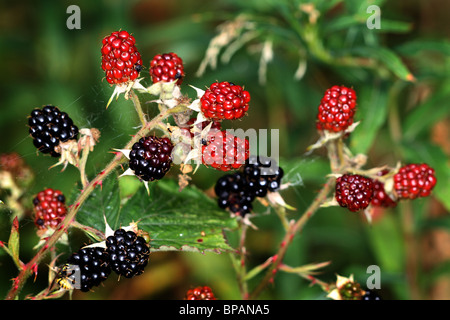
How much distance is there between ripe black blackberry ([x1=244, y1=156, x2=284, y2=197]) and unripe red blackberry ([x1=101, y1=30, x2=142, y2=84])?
0.40m

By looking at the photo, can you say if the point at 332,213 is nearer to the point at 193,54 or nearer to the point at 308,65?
the point at 308,65

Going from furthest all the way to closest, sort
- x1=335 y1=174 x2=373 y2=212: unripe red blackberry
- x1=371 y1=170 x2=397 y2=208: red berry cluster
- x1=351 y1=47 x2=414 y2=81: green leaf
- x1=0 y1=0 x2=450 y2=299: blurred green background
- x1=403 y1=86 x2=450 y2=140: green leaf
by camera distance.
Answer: x1=403 y1=86 x2=450 y2=140: green leaf < x1=0 y1=0 x2=450 y2=299: blurred green background < x1=351 y1=47 x2=414 y2=81: green leaf < x1=371 y1=170 x2=397 y2=208: red berry cluster < x1=335 y1=174 x2=373 y2=212: unripe red blackberry

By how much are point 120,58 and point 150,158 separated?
0.28 m

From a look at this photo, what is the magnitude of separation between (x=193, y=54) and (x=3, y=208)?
202cm

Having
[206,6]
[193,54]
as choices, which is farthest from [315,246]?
[206,6]

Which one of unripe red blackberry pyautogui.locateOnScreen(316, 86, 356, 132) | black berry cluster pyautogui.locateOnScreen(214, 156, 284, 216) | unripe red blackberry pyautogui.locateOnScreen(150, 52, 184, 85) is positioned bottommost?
black berry cluster pyautogui.locateOnScreen(214, 156, 284, 216)

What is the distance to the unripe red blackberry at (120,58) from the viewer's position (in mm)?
1150

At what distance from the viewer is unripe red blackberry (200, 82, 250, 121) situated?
1104 mm

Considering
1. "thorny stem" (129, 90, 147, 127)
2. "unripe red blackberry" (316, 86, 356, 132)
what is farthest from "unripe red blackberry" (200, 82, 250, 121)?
"unripe red blackberry" (316, 86, 356, 132)

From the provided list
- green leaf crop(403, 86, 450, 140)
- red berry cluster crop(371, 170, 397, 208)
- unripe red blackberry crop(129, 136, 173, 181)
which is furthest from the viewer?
green leaf crop(403, 86, 450, 140)

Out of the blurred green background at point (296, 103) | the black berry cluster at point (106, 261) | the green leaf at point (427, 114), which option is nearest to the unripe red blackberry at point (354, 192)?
the blurred green background at point (296, 103)

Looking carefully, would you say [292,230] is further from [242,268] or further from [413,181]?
[413,181]

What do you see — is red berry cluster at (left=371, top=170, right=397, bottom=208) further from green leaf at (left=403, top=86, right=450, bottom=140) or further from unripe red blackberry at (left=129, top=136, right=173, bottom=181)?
green leaf at (left=403, top=86, right=450, bottom=140)
